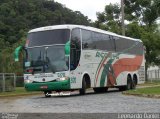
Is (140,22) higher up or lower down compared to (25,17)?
lower down

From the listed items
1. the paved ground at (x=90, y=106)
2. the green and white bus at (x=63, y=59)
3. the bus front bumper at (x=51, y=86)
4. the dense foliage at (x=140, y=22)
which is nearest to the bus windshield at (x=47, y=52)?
the green and white bus at (x=63, y=59)

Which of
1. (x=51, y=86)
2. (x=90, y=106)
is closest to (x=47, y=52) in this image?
(x=51, y=86)

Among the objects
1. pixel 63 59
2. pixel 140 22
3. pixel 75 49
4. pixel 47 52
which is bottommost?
pixel 63 59

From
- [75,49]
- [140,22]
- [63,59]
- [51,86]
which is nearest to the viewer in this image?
[63,59]

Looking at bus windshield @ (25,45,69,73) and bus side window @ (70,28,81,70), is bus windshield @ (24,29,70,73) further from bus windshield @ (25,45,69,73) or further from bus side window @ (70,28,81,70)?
bus side window @ (70,28,81,70)

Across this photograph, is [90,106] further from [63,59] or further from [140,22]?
[140,22]

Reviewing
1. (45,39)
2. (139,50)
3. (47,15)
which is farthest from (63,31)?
(47,15)

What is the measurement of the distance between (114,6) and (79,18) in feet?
85.2

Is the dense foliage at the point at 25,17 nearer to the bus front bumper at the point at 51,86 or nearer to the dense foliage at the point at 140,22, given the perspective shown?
the dense foliage at the point at 140,22

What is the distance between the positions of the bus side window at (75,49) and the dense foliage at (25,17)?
36.4 m

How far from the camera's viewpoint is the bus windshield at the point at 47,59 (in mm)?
24172

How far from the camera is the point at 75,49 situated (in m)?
24.8

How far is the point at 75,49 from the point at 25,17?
5204 centimetres

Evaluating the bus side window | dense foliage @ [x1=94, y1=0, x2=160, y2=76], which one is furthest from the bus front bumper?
dense foliage @ [x1=94, y1=0, x2=160, y2=76]
